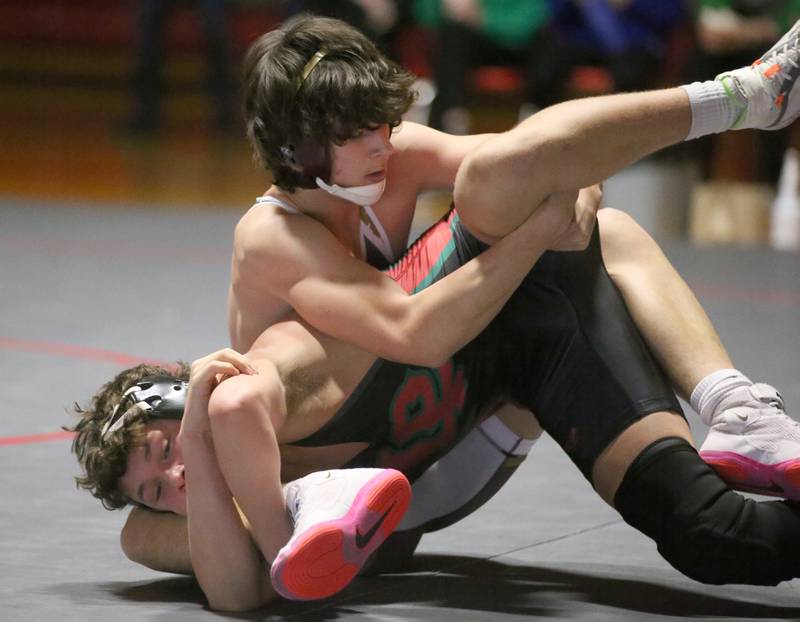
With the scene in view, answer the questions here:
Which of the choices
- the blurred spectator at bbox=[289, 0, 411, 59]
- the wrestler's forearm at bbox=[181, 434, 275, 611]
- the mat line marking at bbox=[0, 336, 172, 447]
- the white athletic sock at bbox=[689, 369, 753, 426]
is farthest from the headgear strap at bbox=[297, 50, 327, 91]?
the blurred spectator at bbox=[289, 0, 411, 59]

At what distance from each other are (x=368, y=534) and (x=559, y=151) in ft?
1.67

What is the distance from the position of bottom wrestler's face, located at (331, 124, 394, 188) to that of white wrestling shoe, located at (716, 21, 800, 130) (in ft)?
1.45

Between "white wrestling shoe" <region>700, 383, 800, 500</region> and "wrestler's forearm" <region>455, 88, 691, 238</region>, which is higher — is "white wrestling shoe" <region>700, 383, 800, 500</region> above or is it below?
below

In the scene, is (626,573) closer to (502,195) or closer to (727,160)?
(502,195)

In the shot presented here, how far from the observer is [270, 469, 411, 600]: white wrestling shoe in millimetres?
1756

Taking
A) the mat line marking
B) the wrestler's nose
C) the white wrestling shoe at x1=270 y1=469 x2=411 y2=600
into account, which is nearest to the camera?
the white wrestling shoe at x1=270 y1=469 x2=411 y2=600

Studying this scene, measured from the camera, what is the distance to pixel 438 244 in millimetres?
2082

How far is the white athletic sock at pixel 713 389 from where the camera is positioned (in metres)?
1.99

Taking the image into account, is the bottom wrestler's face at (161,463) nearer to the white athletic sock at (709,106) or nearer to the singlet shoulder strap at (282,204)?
the singlet shoulder strap at (282,204)

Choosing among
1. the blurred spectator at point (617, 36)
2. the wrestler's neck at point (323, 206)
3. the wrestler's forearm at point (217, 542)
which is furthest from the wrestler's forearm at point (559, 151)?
the blurred spectator at point (617, 36)

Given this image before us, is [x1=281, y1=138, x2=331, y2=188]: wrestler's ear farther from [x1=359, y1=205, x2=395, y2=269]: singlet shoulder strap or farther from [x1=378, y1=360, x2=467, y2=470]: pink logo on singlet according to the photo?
[x1=378, y1=360, x2=467, y2=470]: pink logo on singlet

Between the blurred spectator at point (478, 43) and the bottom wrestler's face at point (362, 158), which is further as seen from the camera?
the blurred spectator at point (478, 43)

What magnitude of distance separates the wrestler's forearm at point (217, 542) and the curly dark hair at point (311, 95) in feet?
1.40

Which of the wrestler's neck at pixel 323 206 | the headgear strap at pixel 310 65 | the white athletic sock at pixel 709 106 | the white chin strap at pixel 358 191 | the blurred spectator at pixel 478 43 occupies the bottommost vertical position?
the wrestler's neck at pixel 323 206
